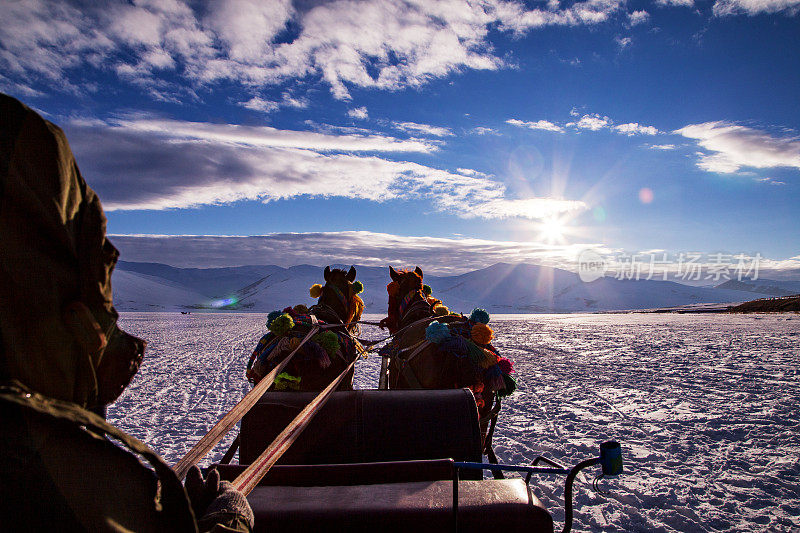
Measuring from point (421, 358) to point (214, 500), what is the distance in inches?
113

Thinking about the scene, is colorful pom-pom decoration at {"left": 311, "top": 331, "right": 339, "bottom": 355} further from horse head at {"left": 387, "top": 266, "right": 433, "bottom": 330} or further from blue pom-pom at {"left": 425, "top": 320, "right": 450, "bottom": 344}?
horse head at {"left": 387, "top": 266, "right": 433, "bottom": 330}

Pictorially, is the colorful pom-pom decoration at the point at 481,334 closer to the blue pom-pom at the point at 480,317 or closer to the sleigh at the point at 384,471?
the blue pom-pom at the point at 480,317

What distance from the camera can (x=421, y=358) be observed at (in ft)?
13.2

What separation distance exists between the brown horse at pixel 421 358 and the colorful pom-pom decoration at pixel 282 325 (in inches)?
43.9

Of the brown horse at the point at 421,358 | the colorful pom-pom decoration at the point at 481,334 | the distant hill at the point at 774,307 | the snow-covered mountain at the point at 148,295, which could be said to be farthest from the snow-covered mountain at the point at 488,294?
the colorful pom-pom decoration at the point at 481,334

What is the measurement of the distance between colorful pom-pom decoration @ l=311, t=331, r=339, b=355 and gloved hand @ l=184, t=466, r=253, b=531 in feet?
9.35

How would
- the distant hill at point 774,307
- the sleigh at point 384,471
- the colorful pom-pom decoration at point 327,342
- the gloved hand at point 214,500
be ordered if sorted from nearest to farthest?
the gloved hand at point 214,500 < the sleigh at point 384,471 < the colorful pom-pom decoration at point 327,342 < the distant hill at point 774,307

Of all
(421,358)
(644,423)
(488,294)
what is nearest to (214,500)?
(421,358)

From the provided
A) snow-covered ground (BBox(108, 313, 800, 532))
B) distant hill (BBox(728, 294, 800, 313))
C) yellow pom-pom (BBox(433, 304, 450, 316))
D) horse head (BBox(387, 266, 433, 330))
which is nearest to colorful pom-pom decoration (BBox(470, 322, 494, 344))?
yellow pom-pom (BBox(433, 304, 450, 316))

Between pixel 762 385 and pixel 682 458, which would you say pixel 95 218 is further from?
pixel 762 385

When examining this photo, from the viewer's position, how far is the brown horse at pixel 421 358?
3816mm

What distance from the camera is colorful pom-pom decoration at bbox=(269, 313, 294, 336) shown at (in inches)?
160

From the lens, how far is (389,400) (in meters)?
2.39

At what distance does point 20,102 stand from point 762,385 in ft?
35.3
